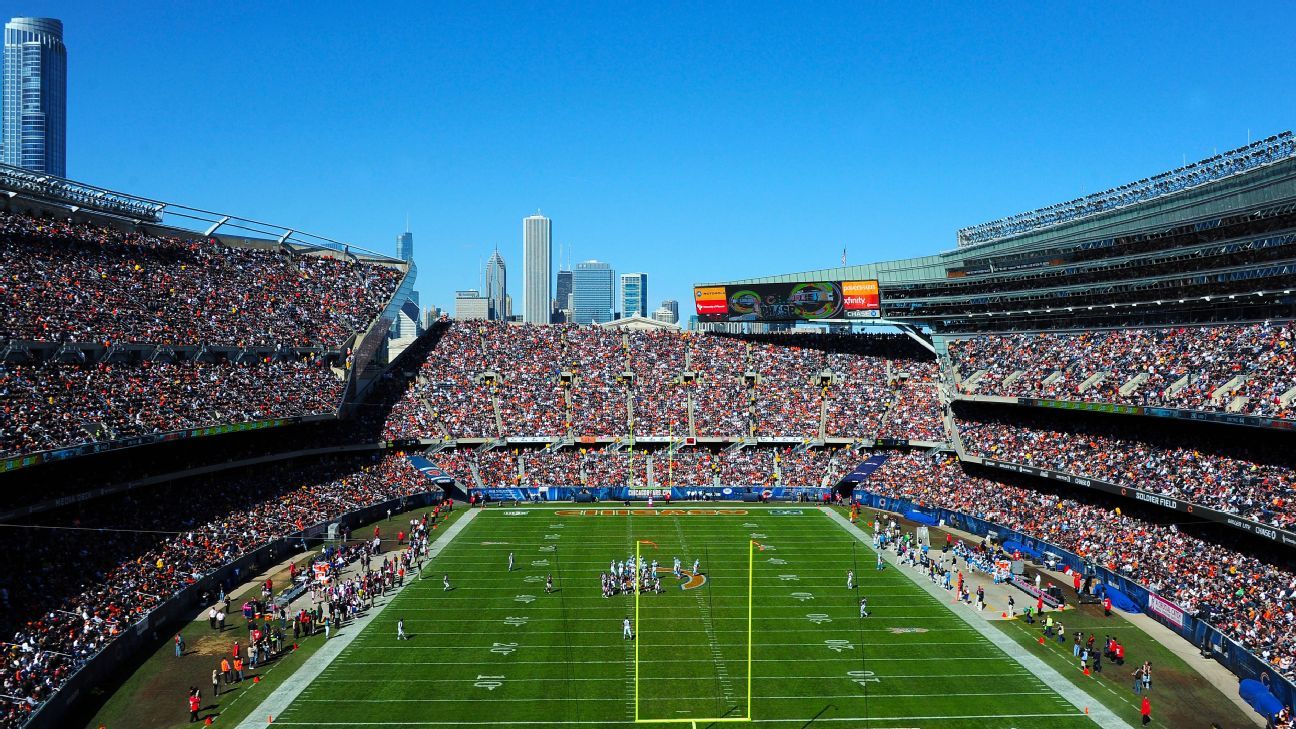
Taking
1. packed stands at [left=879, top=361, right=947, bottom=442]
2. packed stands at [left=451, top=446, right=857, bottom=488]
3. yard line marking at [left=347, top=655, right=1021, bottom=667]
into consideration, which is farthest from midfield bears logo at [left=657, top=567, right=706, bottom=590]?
packed stands at [left=879, top=361, right=947, bottom=442]

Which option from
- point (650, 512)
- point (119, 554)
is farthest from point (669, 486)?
point (119, 554)

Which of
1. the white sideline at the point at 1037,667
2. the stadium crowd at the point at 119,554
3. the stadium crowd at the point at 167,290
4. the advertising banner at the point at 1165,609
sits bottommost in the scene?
the white sideline at the point at 1037,667

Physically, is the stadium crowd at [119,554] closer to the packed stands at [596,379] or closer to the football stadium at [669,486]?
the football stadium at [669,486]

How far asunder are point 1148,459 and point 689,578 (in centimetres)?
1998

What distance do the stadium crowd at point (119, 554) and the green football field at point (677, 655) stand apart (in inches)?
257

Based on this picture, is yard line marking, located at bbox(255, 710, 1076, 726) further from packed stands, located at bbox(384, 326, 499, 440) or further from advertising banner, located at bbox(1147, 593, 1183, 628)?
packed stands, located at bbox(384, 326, 499, 440)

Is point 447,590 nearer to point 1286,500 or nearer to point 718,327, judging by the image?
point 1286,500

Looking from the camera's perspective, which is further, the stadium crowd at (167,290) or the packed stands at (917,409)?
the packed stands at (917,409)

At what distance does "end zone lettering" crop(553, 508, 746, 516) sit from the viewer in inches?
1977

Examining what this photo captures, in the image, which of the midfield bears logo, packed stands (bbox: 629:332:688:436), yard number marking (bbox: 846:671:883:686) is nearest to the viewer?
yard number marking (bbox: 846:671:883:686)

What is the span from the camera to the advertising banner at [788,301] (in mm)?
67250

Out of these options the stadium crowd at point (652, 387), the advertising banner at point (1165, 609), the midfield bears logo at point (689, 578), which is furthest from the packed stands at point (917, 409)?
the advertising banner at point (1165, 609)

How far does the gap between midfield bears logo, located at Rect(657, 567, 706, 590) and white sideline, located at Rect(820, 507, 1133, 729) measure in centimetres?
842

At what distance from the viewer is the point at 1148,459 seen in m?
38.5
